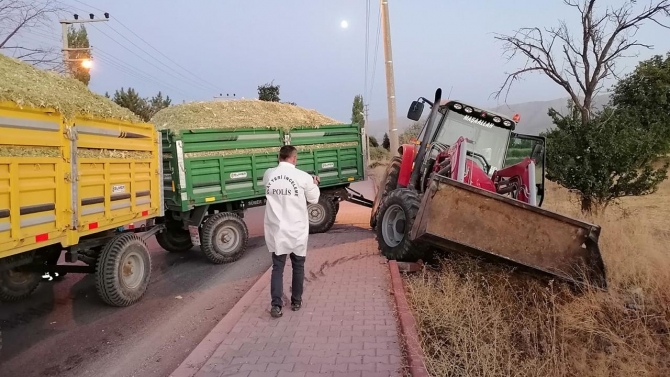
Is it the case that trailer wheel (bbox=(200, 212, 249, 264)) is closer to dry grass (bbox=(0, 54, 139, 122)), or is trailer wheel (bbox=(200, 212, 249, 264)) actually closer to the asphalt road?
the asphalt road

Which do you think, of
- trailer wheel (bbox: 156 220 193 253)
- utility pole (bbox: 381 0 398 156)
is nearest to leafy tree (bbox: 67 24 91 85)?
utility pole (bbox: 381 0 398 156)

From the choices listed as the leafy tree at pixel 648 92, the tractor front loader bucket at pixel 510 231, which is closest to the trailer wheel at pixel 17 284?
the tractor front loader bucket at pixel 510 231

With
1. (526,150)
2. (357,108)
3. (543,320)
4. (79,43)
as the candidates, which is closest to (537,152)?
(526,150)

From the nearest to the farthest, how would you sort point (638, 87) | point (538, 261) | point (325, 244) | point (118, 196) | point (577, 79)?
point (538, 261) < point (118, 196) < point (325, 244) < point (577, 79) < point (638, 87)

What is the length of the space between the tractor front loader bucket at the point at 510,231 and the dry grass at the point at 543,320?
322 mm

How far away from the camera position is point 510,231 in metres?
5.59

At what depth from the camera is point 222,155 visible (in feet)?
28.8

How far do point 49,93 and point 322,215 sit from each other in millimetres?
6464

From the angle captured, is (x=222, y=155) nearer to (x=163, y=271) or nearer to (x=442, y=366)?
(x=163, y=271)

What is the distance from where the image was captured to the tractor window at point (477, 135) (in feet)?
26.8

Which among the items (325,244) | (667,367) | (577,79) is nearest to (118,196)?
(325,244)

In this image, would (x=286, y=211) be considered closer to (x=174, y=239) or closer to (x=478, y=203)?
(x=478, y=203)

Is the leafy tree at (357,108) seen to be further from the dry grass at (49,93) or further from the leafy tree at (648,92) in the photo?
the dry grass at (49,93)

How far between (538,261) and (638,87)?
873 inches
